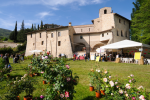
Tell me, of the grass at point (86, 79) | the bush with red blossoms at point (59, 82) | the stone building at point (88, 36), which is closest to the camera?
the bush with red blossoms at point (59, 82)

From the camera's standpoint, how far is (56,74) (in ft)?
→ 9.84

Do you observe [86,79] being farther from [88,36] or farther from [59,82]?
[88,36]

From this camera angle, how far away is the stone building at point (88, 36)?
26.2 meters

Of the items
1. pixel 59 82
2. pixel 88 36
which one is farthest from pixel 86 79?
pixel 88 36

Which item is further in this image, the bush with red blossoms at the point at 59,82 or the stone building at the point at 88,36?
the stone building at the point at 88,36

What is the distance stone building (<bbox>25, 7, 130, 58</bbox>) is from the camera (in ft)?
86.1

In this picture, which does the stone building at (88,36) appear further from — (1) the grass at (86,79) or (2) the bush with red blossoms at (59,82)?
(2) the bush with red blossoms at (59,82)

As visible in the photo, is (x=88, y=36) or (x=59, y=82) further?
(x=88, y=36)

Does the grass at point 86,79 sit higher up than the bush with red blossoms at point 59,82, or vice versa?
the bush with red blossoms at point 59,82

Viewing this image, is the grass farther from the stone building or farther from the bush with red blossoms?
the stone building

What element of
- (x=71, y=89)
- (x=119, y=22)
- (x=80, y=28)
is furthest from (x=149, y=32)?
(x=80, y=28)

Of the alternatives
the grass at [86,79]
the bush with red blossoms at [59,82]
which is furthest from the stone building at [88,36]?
the bush with red blossoms at [59,82]

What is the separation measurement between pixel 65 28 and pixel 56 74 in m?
25.9

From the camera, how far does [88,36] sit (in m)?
28.9
